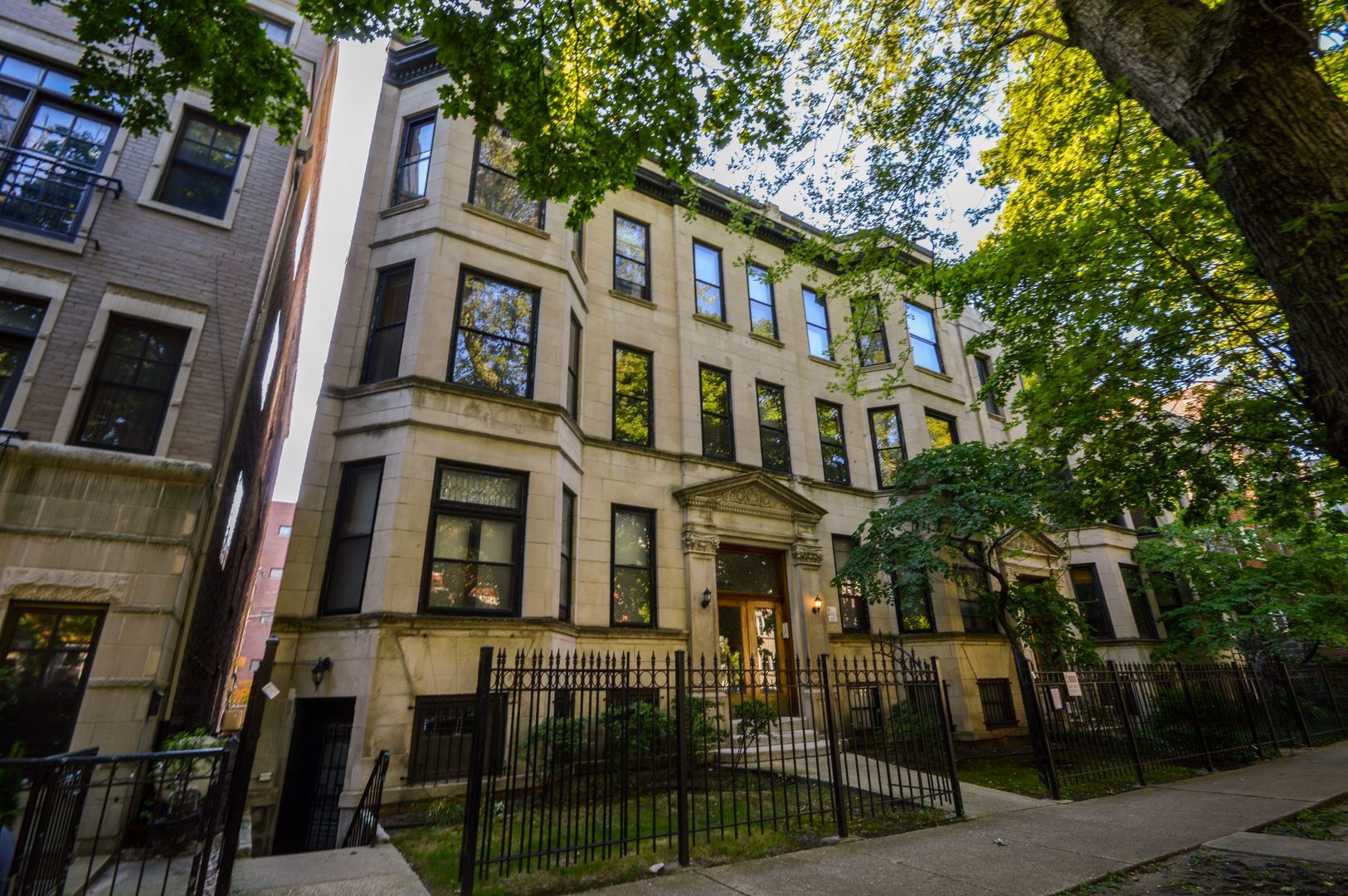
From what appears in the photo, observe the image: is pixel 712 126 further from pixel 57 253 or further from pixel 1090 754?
pixel 1090 754

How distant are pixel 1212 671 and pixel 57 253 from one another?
69.2 ft

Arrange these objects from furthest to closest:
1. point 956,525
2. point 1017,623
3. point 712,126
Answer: point 1017,623, point 956,525, point 712,126

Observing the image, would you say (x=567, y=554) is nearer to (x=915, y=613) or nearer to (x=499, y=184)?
(x=499, y=184)

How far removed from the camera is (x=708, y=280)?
16.2m

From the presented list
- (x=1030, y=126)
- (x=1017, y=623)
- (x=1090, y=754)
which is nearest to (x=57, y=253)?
(x=1030, y=126)

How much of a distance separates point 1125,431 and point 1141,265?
2673 millimetres

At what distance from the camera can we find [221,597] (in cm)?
1255

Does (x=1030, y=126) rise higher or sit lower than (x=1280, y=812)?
higher

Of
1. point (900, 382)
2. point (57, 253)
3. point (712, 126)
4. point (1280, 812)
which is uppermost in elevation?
point (900, 382)

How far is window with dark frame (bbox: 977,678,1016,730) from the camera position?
48.2ft

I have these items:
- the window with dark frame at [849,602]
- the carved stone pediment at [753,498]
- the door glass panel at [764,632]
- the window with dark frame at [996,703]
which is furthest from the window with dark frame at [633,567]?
the window with dark frame at [996,703]

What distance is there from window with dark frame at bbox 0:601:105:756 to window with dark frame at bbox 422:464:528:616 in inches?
152

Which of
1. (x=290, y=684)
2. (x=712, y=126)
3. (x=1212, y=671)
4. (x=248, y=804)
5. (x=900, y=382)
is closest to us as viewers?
(x=712, y=126)

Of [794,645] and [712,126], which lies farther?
[794,645]
